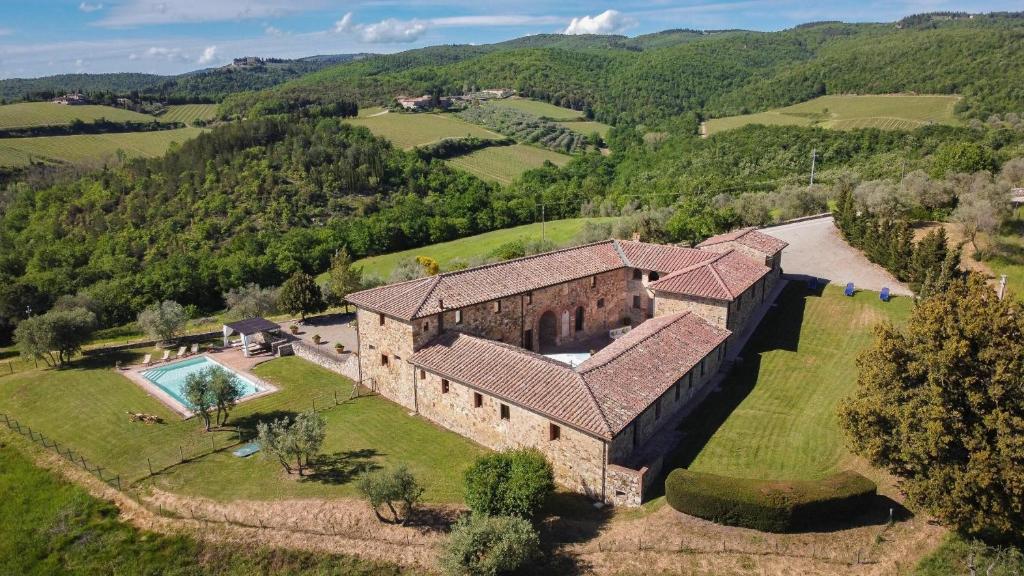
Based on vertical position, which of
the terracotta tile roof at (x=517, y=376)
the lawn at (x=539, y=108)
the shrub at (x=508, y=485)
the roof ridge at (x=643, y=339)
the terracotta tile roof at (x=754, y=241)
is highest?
the lawn at (x=539, y=108)

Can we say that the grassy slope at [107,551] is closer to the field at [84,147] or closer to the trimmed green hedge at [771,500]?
the trimmed green hedge at [771,500]

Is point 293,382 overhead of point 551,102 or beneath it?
beneath

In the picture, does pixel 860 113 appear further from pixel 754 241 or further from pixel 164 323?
pixel 164 323

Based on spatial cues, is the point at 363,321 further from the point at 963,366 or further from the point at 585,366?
the point at 963,366

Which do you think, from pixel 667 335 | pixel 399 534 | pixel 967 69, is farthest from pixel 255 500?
pixel 967 69

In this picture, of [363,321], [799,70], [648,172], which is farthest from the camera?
[799,70]

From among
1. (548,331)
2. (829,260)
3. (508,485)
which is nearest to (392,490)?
(508,485)

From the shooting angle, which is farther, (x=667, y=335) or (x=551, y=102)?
(x=551, y=102)

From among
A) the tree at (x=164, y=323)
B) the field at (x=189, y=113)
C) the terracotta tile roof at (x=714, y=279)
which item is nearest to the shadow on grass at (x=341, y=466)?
the terracotta tile roof at (x=714, y=279)
